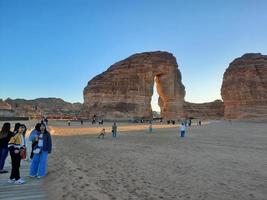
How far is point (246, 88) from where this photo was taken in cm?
9694

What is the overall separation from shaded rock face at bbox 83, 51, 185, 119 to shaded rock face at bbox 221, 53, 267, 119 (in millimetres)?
18998

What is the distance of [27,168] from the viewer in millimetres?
9500

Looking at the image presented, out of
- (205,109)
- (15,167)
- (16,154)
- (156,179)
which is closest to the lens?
(15,167)

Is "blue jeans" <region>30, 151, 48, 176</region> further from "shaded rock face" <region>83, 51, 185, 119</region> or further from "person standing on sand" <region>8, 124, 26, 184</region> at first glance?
"shaded rock face" <region>83, 51, 185, 119</region>

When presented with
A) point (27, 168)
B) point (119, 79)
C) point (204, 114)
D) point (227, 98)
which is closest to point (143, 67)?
point (119, 79)

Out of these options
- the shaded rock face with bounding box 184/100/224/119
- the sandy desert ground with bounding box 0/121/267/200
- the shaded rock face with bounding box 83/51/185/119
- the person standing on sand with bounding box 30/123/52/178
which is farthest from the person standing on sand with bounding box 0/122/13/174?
the shaded rock face with bounding box 184/100/224/119

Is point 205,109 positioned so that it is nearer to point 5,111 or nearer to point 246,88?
point 246,88

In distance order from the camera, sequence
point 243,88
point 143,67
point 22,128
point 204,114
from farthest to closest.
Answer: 1. point 204,114
2. point 243,88
3. point 143,67
4. point 22,128

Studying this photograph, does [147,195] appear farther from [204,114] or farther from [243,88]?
[204,114]

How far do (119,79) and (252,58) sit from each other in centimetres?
4902

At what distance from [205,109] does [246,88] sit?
37130mm

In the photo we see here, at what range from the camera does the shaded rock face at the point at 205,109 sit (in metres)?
130

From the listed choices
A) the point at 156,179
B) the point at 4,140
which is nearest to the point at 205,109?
the point at 156,179

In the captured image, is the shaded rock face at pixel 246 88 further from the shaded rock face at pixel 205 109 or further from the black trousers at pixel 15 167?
the black trousers at pixel 15 167
